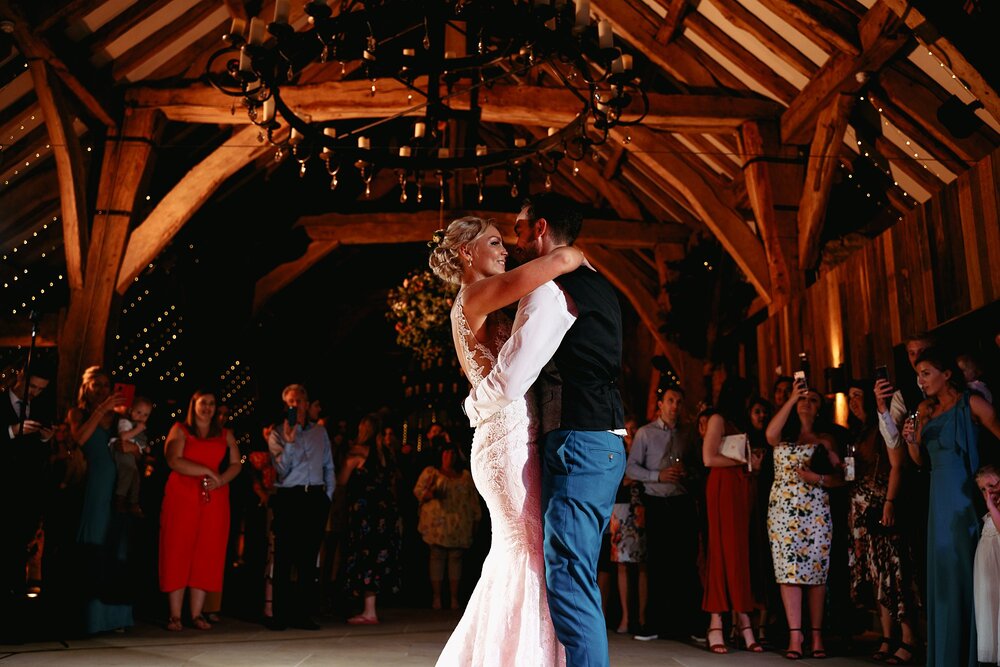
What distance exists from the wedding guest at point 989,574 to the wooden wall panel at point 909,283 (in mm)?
1152

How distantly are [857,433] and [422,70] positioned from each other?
319 cm

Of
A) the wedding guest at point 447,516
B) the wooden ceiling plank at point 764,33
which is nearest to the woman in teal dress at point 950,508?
the wooden ceiling plank at point 764,33

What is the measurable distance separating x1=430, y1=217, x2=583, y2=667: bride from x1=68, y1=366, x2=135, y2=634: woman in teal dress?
2941 mm

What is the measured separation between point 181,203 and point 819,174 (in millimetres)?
5373

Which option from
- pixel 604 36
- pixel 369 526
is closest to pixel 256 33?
pixel 604 36

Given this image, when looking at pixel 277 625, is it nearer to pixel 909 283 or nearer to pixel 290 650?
pixel 290 650

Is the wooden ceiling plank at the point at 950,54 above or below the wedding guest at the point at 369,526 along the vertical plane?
above

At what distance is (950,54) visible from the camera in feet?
14.5

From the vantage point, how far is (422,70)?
4.41m

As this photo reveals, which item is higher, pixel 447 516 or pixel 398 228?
pixel 398 228

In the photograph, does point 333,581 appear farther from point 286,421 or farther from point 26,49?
point 26,49

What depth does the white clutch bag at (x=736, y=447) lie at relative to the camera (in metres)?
4.58

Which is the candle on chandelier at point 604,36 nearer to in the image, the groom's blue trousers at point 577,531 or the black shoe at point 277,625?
the groom's blue trousers at point 577,531

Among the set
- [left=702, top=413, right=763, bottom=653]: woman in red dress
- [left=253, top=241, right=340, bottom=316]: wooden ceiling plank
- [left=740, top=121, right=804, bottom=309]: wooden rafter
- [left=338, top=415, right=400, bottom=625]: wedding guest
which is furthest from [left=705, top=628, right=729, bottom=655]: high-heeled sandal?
[left=253, top=241, right=340, bottom=316]: wooden ceiling plank
